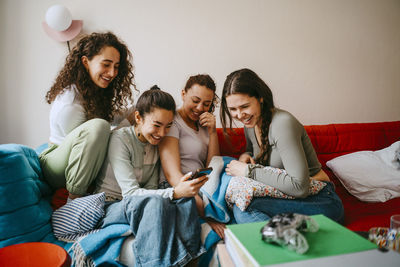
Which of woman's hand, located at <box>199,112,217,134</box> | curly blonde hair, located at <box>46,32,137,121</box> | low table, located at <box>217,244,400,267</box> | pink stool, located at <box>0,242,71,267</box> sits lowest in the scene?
pink stool, located at <box>0,242,71,267</box>

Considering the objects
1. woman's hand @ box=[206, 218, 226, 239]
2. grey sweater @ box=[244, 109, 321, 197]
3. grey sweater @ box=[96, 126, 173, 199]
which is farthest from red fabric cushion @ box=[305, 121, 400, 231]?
grey sweater @ box=[96, 126, 173, 199]

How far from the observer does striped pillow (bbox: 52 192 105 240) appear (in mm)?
976

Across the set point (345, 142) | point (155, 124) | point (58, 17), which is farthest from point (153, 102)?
point (345, 142)

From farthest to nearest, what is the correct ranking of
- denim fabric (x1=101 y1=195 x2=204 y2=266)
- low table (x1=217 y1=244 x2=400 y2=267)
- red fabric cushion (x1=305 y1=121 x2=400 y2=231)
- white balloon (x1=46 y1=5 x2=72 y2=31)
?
red fabric cushion (x1=305 y1=121 x2=400 y2=231), white balloon (x1=46 y1=5 x2=72 y2=31), denim fabric (x1=101 y1=195 x2=204 y2=266), low table (x1=217 y1=244 x2=400 y2=267)

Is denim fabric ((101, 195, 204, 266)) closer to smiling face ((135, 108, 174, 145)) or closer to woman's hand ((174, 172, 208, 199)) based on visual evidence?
woman's hand ((174, 172, 208, 199))

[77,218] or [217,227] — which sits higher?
[77,218]

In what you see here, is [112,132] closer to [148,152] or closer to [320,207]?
[148,152]

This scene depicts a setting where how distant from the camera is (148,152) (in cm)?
129

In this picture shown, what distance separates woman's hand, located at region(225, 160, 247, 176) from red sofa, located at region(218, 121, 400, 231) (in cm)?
40

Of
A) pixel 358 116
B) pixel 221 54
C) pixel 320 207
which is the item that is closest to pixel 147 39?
pixel 221 54

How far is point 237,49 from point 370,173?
1.36 meters

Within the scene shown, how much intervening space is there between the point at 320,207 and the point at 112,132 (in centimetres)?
105

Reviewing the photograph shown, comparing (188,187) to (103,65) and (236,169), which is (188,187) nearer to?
(236,169)

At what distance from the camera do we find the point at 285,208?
1.03m
